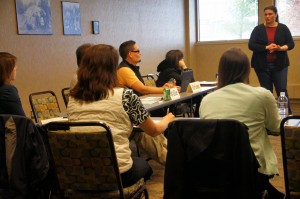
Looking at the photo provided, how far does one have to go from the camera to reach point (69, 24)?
16.7 ft

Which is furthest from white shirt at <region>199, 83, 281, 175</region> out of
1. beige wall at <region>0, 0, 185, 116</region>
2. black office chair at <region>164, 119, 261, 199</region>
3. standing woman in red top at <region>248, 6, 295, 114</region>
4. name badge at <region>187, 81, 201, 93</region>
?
standing woman in red top at <region>248, 6, 295, 114</region>

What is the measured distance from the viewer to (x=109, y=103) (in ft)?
6.91

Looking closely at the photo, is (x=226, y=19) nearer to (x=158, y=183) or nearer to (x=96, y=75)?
(x=158, y=183)

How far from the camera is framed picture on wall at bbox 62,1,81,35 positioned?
5016 millimetres

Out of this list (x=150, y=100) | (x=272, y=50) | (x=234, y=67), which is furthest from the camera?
(x=272, y=50)

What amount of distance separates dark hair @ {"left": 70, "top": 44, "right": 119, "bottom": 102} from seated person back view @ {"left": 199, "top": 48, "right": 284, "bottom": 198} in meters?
0.54

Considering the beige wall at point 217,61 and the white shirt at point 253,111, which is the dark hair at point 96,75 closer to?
the white shirt at point 253,111

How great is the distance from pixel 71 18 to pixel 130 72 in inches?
65.4


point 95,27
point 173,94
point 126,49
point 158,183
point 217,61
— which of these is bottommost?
point 158,183

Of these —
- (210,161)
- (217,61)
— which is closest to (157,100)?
(210,161)

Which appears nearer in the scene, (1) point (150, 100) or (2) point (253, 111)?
(2) point (253, 111)

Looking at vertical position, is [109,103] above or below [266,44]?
below

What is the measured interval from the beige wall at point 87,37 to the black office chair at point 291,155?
131 inches

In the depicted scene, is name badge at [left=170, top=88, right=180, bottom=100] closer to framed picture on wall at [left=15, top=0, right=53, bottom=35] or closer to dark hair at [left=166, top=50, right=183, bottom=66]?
dark hair at [left=166, top=50, right=183, bottom=66]
